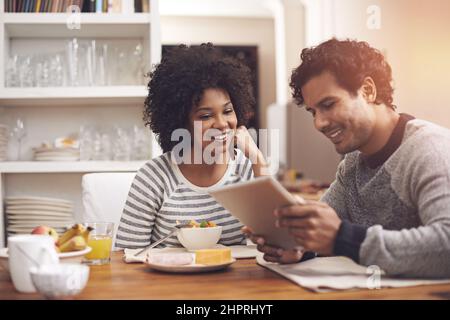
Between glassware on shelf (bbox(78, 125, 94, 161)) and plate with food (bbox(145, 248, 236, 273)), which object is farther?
glassware on shelf (bbox(78, 125, 94, 161))

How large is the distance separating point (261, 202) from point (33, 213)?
1.77 meters

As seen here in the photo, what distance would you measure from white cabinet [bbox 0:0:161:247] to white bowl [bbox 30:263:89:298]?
Answer: 1.69 meters

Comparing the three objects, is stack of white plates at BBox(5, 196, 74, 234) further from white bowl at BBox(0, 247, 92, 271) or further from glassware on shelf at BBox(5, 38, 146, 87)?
white bowl at BBox(0, 247, 92, 271)

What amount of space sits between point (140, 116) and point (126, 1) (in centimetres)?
56

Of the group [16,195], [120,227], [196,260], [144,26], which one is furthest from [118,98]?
[196,260]

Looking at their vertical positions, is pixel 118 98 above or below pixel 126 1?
below

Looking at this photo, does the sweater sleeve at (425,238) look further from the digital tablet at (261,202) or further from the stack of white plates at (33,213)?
the stack of white plates at (33,213)

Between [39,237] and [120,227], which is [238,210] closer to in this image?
[39,237]

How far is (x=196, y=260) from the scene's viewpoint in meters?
1.22

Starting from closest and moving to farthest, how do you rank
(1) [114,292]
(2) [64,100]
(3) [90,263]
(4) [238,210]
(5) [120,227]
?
(1) [114,292]
(4) [238,210]
(3) [90,263]
(5) [120,227]
(2) [64,100]

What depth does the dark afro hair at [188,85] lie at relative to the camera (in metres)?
1.82

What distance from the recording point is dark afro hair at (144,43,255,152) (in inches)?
71.6

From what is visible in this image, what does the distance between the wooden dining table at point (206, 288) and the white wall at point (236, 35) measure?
17.4 ft

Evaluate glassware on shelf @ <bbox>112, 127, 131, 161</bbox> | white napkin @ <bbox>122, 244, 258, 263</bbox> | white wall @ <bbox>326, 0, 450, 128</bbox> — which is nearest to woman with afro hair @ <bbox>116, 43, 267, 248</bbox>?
white napkin @ <bbox>122, 244, 258, 263</bbox>
